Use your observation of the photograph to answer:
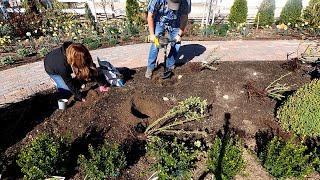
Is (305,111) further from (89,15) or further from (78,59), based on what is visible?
(89,15)

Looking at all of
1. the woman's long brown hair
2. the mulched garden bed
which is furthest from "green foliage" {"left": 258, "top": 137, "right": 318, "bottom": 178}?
the woman's long brown hair

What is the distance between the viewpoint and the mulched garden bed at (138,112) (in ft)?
11.7

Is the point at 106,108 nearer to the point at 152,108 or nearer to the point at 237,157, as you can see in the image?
the point at 152,108

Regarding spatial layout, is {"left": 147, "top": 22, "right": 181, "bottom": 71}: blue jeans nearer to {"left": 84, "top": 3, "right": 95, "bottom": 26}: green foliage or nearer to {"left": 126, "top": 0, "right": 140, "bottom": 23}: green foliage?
{"left": 126, "top": 0, "right": 140, "bottom": 23}: green foliage

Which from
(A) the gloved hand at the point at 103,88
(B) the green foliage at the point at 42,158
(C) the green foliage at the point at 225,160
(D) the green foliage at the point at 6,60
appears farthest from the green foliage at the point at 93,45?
(C) the green foliage at the point at 225,160

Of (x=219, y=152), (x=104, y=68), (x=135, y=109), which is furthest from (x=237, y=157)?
(x=104, y=68)

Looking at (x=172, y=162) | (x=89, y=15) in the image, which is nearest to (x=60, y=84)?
(x=172, y=162)

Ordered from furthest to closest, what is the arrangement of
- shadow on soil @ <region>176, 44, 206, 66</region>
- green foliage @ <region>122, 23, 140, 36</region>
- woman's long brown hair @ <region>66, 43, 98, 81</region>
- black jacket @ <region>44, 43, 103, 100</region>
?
green foliage @ <region>122, 23, 140, 36</region>
shadow on soil @ <region>176, 44, 206, 66</region>
black jacket @ <region>44, 43, 103, 100</region>
woman's long brown hair @ <region>66, 43, 98, 81</region>

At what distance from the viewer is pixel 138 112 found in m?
4.29

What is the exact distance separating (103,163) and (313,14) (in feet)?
24.0

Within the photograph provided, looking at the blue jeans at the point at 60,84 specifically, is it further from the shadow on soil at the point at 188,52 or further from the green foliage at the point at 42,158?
the shadow on soil at the point at 188,52

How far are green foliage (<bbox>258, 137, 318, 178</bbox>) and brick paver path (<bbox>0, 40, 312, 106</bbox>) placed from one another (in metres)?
2.64

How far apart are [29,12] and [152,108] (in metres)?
5.65

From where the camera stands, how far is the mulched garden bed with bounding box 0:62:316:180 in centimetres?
357
